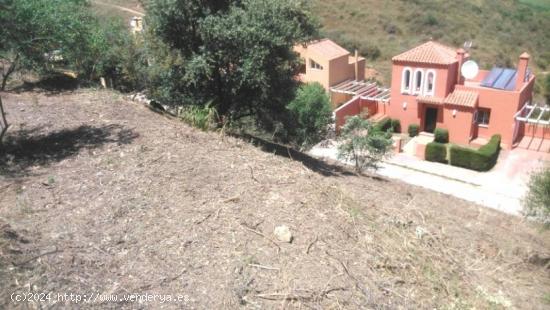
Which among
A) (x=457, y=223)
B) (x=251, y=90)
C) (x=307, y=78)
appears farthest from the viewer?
(x=307, y=78)

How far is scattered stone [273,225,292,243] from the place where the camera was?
5.94m

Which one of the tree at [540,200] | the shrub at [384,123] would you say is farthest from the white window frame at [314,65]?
the tree at [540,200]

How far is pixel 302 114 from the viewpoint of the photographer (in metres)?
16.3

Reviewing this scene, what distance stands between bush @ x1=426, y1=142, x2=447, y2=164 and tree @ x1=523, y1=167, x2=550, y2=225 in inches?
456

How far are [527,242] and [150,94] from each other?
10991 mm

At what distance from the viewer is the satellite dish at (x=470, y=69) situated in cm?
2433

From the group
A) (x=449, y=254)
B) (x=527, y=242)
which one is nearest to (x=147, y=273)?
(x=449, y=254)

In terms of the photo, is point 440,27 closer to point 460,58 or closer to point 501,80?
point 501,80

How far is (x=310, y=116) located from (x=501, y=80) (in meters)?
14.3

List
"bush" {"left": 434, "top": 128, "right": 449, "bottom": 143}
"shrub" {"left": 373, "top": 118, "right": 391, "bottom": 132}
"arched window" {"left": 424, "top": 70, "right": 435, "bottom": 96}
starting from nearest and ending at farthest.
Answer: "bush" {"left": 434, "top": 128, "right": 449, "bottom": 143}, "arched window" {"left": 424, "top": 70, "right": 435, "bottom": 96}, "shrub" {"left": 373, "top": 118, "right": 391, "bottom": 132}

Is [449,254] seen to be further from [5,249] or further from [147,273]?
[5,249]

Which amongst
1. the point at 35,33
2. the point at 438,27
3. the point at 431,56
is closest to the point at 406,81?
the point at 431,56

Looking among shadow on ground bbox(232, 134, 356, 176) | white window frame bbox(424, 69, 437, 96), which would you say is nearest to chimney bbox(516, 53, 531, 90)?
white window frame bbox(424, 69, 437, 96)

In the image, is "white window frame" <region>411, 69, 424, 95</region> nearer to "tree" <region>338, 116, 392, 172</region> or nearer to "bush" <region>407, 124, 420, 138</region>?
"bush" <region>407, 124, 420, 138</region>
